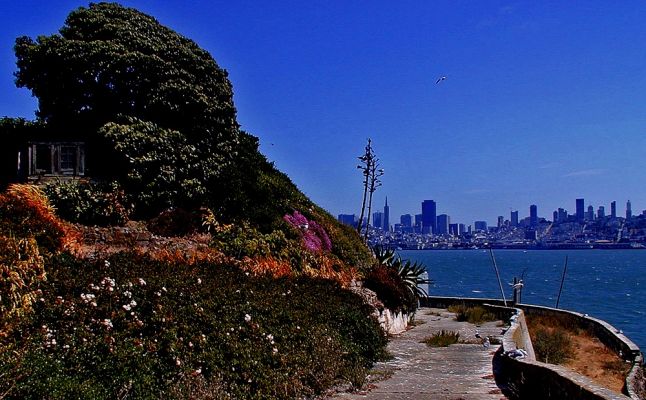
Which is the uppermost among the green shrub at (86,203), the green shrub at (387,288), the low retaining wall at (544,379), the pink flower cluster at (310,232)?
the green shrub at (86,203)

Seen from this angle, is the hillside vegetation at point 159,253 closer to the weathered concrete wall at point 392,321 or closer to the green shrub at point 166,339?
the green shrub at point 166,339

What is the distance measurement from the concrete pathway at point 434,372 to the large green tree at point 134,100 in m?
6.66

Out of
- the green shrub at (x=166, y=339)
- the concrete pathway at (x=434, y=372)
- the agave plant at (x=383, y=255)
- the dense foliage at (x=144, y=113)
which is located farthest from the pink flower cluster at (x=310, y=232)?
the green shrub at (x=166, y=339)

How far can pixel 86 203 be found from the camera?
49.4 ft

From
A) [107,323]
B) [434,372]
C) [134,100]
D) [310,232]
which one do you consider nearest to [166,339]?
[107,323]

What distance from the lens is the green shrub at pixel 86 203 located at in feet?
48.9

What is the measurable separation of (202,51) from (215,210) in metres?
5.39

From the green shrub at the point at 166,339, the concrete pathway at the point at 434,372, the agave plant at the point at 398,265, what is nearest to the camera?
the green shrub at the point at 166,339

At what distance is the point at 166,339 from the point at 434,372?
6442mm

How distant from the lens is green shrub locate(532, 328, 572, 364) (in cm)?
2262

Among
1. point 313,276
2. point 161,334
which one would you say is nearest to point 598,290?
point 313,276

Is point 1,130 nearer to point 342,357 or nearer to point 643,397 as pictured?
point 342,357

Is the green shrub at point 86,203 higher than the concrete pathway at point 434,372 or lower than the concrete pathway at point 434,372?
higher

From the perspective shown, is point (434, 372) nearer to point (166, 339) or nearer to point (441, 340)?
point (441, 340)
